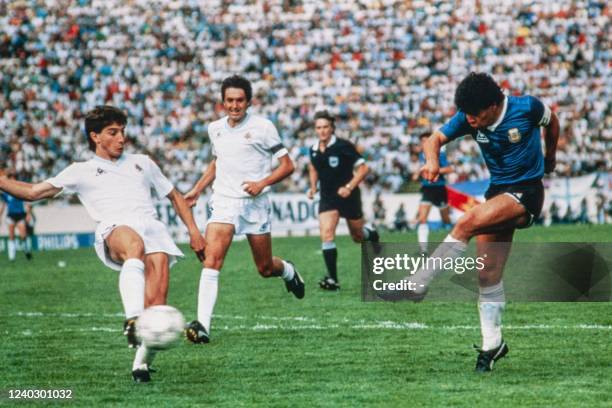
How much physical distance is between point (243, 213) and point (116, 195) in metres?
2.31

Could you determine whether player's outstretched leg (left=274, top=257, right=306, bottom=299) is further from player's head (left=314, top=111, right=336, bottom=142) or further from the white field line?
player's head (left=314, top=111, right=336, bottom=142)

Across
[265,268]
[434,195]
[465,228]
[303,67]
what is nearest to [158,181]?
[465,228]

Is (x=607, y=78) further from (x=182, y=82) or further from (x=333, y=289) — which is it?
(x=333, y=289)

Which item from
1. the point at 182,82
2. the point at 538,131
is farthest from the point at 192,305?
the point at 182,82

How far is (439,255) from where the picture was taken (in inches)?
304

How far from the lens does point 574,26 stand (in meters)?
39.9

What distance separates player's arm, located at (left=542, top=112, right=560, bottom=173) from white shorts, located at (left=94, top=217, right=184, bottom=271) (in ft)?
9.62

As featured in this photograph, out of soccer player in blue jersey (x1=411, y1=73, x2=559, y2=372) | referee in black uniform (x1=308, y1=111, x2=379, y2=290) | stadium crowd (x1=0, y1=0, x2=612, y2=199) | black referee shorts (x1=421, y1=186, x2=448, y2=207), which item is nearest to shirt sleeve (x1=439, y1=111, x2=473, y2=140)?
soccer player in blue jersey (x1=411, y1=73, x2=559, y2=372)

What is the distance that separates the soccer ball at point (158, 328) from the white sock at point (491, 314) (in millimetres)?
2346

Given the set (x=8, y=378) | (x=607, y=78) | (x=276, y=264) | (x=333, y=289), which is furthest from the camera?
(x=607, y=78)

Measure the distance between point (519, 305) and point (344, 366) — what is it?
4.85 m

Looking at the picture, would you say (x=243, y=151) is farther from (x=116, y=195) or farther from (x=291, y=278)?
(x=116, y=195)

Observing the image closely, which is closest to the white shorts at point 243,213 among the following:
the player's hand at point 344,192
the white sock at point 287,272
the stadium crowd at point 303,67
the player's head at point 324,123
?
the white sock at point 287,272

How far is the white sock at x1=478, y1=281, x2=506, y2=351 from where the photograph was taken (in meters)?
8.12
